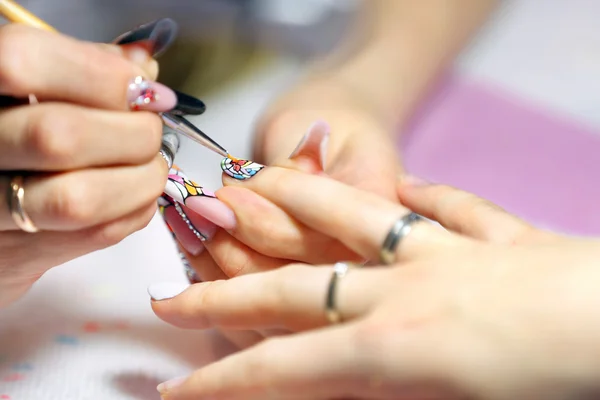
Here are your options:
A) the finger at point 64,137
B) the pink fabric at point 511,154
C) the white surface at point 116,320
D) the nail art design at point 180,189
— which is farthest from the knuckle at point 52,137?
the pink fabric at point 511,154

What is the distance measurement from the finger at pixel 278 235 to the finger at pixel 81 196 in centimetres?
9

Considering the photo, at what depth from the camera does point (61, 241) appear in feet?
1.38

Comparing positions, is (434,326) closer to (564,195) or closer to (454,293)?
(454,293)

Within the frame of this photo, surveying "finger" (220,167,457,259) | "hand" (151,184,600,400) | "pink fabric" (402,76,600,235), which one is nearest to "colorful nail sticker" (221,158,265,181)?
"finger" (220,167,457,259)

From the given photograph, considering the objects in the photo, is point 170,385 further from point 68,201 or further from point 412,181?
point 412,181

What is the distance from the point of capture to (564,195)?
2.49ft

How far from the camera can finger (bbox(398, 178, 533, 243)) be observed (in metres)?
0.41

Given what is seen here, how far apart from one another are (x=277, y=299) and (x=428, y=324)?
0.35 feet

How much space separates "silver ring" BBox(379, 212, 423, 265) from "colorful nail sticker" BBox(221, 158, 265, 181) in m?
0.15

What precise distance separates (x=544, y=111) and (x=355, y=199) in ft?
1.88

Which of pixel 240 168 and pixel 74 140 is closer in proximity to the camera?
pixel 74 140

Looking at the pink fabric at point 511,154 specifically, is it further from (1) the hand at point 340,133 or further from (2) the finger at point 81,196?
(2) the finger at point 81,196

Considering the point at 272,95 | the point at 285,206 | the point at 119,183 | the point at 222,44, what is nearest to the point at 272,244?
the point at 285,206

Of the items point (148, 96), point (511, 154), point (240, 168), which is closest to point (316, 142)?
point (240, 168)
